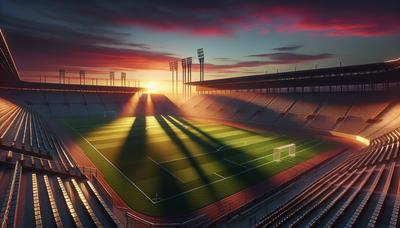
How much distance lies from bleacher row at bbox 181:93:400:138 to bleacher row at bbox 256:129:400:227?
21.9m

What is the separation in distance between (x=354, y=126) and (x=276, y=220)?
108ft

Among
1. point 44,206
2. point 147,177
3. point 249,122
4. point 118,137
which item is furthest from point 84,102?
point 44,206

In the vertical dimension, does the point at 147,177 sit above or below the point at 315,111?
below

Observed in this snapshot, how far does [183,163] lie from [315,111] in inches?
1306

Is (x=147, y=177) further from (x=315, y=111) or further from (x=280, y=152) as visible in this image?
(x=315, y=111)

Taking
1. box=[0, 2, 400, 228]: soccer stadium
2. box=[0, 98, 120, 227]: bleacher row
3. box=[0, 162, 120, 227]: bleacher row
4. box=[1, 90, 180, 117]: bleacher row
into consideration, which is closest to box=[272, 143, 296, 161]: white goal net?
box=[0, 2, 400, 228]: soccer stadium

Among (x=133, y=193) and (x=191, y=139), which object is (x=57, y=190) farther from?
(x=191, y=139)

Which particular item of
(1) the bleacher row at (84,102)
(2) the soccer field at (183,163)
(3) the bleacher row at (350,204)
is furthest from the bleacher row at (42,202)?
(1) the bleacher row at (84,102)

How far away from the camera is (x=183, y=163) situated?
21.8 meters

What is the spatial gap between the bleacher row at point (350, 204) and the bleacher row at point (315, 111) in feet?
71.7

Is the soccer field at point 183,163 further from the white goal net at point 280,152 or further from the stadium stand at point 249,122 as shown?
the stadium stand at point 249,122

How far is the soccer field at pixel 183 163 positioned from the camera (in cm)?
1539

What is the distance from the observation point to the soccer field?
1539 cm

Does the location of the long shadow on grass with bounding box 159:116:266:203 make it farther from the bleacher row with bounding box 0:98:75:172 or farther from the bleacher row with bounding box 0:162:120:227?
the bleacher row with bounding box 0:98:75:172
